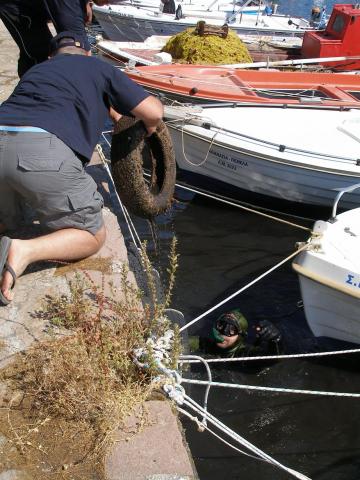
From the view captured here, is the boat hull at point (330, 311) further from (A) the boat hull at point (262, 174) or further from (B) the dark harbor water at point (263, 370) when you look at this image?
(A) the boat hull at point (262, 174)

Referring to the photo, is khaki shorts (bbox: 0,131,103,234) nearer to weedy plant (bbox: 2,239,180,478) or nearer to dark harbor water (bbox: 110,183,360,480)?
weedy plant (bbox: 2,239,180,478)

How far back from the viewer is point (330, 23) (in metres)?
12.1

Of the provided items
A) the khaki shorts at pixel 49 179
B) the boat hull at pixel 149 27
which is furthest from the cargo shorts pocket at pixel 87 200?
the boat hull at pixel 149 27

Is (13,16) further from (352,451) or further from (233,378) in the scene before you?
(352,451)

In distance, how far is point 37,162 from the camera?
3.03 metres

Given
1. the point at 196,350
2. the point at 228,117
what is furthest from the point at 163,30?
the point at 196,350

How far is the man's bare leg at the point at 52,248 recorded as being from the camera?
10.1ft

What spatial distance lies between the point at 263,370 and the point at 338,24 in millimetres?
9454

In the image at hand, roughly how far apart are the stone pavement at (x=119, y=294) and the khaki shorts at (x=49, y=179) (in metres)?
0.38

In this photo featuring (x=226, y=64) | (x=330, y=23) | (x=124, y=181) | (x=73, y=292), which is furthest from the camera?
(x=330, y=23)

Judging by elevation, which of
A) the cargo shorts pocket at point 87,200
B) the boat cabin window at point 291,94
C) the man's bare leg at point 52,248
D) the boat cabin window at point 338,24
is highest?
the boat cabin window at point 338,24

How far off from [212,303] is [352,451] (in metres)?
2.35

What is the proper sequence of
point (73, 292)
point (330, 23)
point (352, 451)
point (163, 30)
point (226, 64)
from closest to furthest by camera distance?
point (73, 292)
point (352, 451)
point (226, 64)
point (330, 23)
point (163, 30)

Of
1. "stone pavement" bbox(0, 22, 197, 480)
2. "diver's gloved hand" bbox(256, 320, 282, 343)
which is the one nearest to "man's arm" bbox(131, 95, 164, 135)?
"stone pavement" bbox(0, 22, 197, 480)
